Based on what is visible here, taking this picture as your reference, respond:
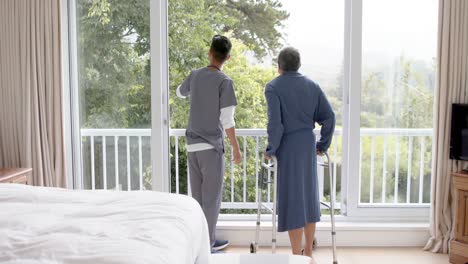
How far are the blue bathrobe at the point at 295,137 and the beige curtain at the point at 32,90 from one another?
69.2 inches

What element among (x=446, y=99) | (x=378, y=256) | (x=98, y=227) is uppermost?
(x=446, y=99)

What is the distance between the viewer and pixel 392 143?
14.2 ft

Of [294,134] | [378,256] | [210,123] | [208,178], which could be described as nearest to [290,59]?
[294,134]

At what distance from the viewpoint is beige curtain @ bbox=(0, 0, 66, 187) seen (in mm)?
3889

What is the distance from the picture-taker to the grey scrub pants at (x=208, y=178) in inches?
144

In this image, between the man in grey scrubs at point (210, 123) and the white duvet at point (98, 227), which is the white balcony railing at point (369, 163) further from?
the white duvet at point (98, 227)

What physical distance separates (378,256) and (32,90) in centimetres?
299

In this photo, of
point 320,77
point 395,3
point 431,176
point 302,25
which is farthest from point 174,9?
point 431,176

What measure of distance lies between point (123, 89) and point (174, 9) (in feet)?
4.56

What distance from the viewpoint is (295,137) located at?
131 inches

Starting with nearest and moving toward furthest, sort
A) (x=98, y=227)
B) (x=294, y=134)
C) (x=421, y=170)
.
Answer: (x=98, y=227) → (x=294, y=134) → (x=421, y=170)

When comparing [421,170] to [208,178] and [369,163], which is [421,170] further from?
[208,178]

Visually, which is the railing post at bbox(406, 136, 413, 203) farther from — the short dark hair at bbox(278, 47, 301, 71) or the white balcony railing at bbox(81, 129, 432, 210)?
the short dark hair at bbox(278, 47, 301, 71)

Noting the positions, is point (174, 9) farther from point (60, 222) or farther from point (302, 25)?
point (60, 222)
